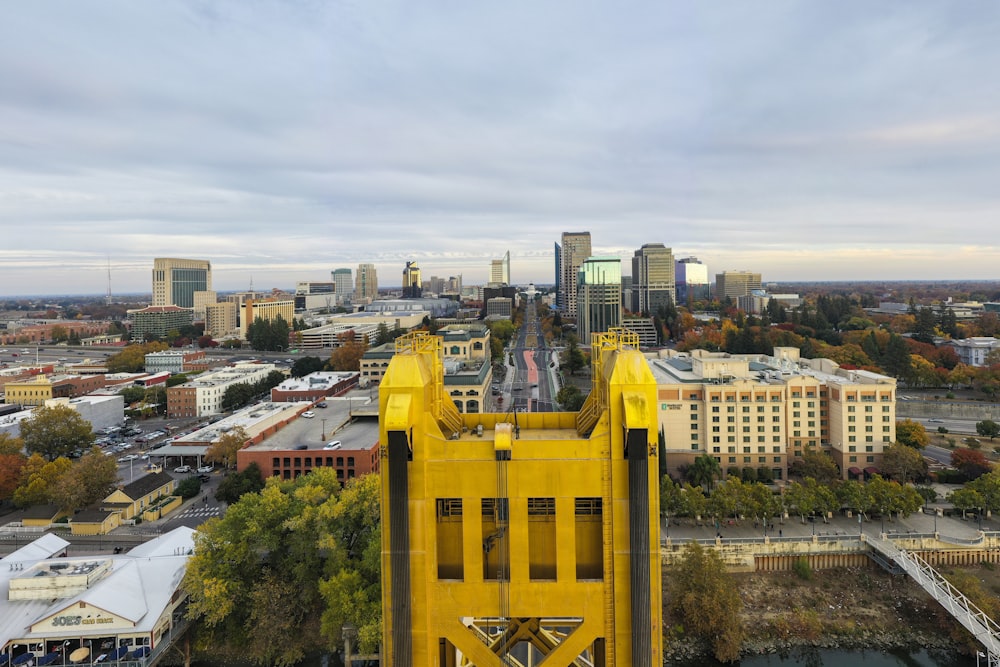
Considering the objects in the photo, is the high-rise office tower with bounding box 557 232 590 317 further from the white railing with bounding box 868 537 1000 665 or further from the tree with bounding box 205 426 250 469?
the white railing with bounding box 868 537 1000 665

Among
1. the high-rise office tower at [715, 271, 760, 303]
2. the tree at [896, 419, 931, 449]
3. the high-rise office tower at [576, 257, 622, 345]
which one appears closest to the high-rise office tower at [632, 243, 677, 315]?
the high-rise office tower at [576, 257, 622, 345]

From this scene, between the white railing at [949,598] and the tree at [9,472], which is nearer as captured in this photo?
the white railing at [949,598]

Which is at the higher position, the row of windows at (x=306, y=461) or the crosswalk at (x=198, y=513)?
the row of windows at (x=306, y=461)

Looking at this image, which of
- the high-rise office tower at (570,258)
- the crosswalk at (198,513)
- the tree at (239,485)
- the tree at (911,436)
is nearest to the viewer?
the tree at (239,485)

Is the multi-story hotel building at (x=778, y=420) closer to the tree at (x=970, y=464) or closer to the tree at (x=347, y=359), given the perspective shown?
the tree at (x=970, y=464)

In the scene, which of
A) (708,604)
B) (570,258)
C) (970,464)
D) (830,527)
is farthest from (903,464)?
(570,258)

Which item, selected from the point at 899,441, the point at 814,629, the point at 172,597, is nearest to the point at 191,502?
the point at 172,597

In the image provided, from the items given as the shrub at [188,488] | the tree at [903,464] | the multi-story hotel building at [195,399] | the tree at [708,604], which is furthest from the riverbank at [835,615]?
the multi-story hotel building at [195,399]
